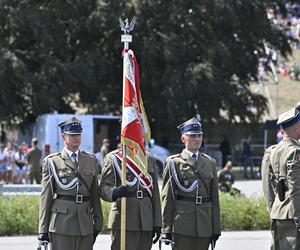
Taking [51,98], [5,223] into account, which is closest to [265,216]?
[5,223]

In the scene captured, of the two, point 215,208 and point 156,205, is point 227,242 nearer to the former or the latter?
point 215,208

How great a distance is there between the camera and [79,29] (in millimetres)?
35594

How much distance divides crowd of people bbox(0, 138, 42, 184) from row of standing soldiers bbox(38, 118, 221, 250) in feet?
54.7

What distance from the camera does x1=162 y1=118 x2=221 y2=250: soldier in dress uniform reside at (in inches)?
343

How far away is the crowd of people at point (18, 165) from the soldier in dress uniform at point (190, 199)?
16.8m

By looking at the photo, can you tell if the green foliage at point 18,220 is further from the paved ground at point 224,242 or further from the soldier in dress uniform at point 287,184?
the soldier in dress uniform at point 287,184

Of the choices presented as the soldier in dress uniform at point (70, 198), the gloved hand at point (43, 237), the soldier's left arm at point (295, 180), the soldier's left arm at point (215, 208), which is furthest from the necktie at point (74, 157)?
the soldier's left arm at point (295, 180)

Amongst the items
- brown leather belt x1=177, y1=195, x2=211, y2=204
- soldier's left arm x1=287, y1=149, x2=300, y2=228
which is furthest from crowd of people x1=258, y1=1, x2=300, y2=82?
soldier's left arm x1=287, y1=149, x2=300, y2=228

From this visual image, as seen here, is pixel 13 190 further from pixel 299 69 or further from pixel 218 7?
pixel 299 69

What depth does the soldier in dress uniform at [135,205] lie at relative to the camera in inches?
340

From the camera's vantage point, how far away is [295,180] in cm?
761

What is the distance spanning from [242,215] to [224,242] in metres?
1.91

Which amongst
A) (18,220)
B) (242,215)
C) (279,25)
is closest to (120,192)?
(18,220)

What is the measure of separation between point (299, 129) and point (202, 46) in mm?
27062
